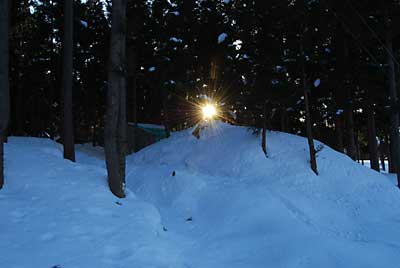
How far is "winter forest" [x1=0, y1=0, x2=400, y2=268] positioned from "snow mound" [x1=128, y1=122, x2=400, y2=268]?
6cm

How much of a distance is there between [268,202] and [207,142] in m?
8.43

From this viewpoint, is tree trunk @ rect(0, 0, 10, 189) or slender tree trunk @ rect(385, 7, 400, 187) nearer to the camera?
tree trunk @ rect(0, 0, 10, 189)

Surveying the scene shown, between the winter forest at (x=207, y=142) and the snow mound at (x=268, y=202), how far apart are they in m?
0.06

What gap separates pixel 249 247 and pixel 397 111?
36.6 feet

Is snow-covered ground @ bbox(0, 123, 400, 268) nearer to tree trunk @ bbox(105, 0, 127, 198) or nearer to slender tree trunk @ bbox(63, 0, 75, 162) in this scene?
tree trunk @ bbox(105, 0, 127, 198)

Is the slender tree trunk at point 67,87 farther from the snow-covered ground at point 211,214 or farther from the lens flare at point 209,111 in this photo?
the lens flare at point 209,111

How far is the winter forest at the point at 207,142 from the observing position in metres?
5.51

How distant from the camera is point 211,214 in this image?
9.14 m

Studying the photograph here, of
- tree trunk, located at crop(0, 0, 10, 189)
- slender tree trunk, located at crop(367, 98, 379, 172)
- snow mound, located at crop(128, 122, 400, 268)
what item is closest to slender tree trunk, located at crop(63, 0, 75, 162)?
snow mound, located at crop(128, 122, 400, 268)

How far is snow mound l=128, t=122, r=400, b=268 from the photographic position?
5.63 meters

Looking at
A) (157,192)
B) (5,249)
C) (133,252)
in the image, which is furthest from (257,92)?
(5,249)

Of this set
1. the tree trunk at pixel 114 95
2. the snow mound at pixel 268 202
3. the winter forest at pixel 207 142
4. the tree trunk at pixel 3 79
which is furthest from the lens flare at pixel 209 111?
the tree trunk at pixel 3 79

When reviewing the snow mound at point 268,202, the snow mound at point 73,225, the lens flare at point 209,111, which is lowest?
the snow mound at point 268,202

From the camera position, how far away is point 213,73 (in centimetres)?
1927
